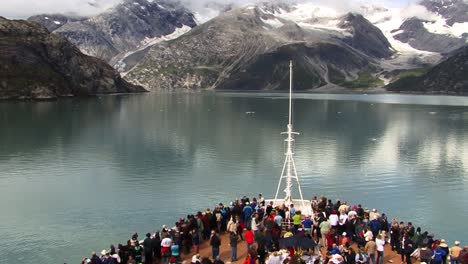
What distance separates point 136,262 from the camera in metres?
33.9

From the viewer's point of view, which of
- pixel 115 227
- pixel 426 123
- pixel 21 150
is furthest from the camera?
pixel 426 123

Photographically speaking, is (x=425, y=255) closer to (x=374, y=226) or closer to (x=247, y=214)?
(x=374, y=226)

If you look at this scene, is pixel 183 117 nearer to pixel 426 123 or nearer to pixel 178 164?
pixel 426 123

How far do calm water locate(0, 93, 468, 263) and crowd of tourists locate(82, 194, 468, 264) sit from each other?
A: 11.8 meters

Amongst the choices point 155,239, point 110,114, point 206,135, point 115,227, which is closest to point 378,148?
point 206,135

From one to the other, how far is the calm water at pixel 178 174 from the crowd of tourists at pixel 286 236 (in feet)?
38.8

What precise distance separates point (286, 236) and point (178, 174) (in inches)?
1819

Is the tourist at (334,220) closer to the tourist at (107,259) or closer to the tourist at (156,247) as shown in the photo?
the tourist at (156,247)

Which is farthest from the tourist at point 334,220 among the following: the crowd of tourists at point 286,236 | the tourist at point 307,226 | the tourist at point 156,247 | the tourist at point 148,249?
the tourist at point 148,249

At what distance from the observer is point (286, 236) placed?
3475cm

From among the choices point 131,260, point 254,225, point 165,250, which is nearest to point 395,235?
point 254,225

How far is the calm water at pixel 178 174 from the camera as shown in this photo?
53.3m

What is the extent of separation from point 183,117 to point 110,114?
27.9m

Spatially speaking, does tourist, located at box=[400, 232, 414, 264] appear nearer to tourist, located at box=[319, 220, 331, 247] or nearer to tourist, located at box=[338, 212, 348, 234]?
tourist, located at box=[338, 212, 348, 234]
